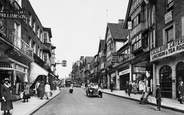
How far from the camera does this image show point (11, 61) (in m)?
16.9

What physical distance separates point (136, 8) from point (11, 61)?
18.8 m

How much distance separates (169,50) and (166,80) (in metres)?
3.85

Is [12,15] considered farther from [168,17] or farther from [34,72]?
[168,17]

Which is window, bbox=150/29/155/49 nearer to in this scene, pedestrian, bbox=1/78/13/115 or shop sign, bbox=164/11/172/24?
shop sign, bbox=164/11/172/24

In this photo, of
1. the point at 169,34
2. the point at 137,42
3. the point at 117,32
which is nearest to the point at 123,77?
the point at 137,42

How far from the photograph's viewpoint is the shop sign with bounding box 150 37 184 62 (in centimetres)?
1691

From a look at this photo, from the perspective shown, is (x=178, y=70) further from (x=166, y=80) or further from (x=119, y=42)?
(x=119, y=42)

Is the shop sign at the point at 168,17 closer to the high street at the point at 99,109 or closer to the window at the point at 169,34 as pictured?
the window at the point at 169,34

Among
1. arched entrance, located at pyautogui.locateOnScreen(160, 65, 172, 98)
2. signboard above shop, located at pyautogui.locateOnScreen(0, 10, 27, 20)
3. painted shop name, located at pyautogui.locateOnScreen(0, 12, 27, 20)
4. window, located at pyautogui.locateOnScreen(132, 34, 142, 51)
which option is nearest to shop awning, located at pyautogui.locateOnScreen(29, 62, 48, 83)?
signboard above shop, located at pyautogui.locateOnScreen(0, 10, 27, 20)

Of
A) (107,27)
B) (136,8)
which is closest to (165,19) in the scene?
(136,8)

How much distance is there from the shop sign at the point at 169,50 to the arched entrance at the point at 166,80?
1.43 m

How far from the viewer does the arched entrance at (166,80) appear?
20444 millimetres

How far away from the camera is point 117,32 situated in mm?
44844

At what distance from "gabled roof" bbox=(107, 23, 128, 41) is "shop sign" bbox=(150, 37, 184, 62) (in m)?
21.2
